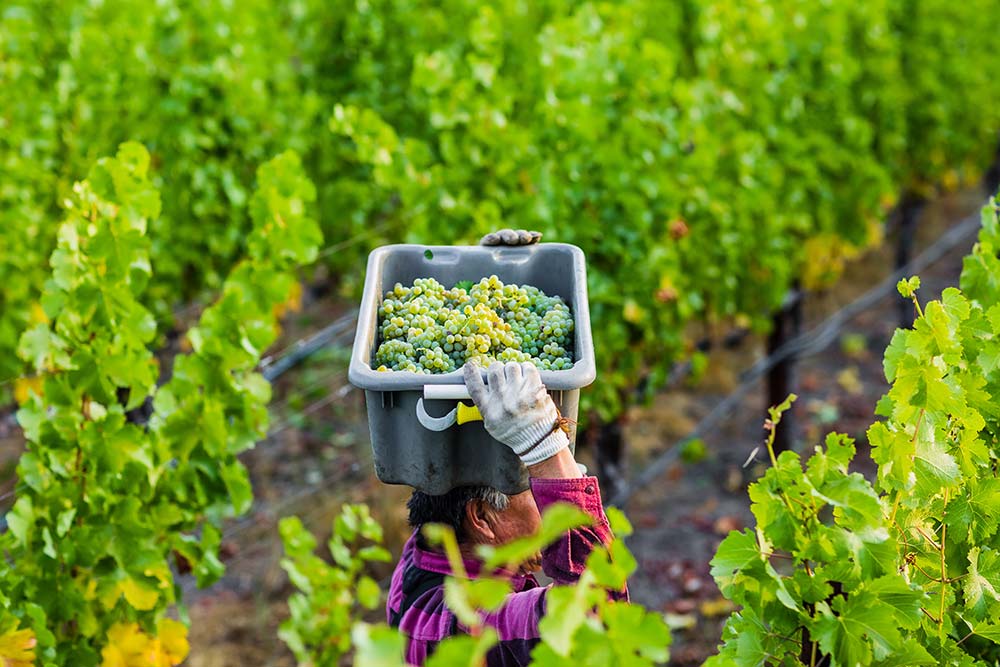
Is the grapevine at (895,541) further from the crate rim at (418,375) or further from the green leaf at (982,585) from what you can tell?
the crate rim at (418,375)

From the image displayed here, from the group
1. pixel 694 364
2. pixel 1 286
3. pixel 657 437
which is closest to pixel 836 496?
pixel 694 364

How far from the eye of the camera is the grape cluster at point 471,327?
2139 mm

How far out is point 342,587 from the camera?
384 cm

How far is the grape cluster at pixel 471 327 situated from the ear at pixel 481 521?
0.33m

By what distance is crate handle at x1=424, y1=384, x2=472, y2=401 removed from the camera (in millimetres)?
1975

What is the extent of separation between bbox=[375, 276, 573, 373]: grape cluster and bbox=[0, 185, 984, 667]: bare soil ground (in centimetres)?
221

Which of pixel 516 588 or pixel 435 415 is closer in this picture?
pixel 435 415

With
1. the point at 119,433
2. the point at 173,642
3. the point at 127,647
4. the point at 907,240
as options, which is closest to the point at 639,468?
the point at 907,240

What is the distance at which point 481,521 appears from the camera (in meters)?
2.27

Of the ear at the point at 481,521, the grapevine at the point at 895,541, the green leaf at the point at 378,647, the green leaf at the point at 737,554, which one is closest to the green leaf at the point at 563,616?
the green leaf at the point at 378,647

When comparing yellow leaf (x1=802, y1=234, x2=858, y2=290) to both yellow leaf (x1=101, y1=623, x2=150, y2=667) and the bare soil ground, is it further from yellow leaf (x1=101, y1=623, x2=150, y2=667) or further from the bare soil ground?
yellow leaf (x1=101, y1=623, x2=150, y2=667)

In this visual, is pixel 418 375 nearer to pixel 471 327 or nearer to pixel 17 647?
pixel 471 327

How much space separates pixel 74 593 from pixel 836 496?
84.1 inches

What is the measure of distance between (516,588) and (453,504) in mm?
227
